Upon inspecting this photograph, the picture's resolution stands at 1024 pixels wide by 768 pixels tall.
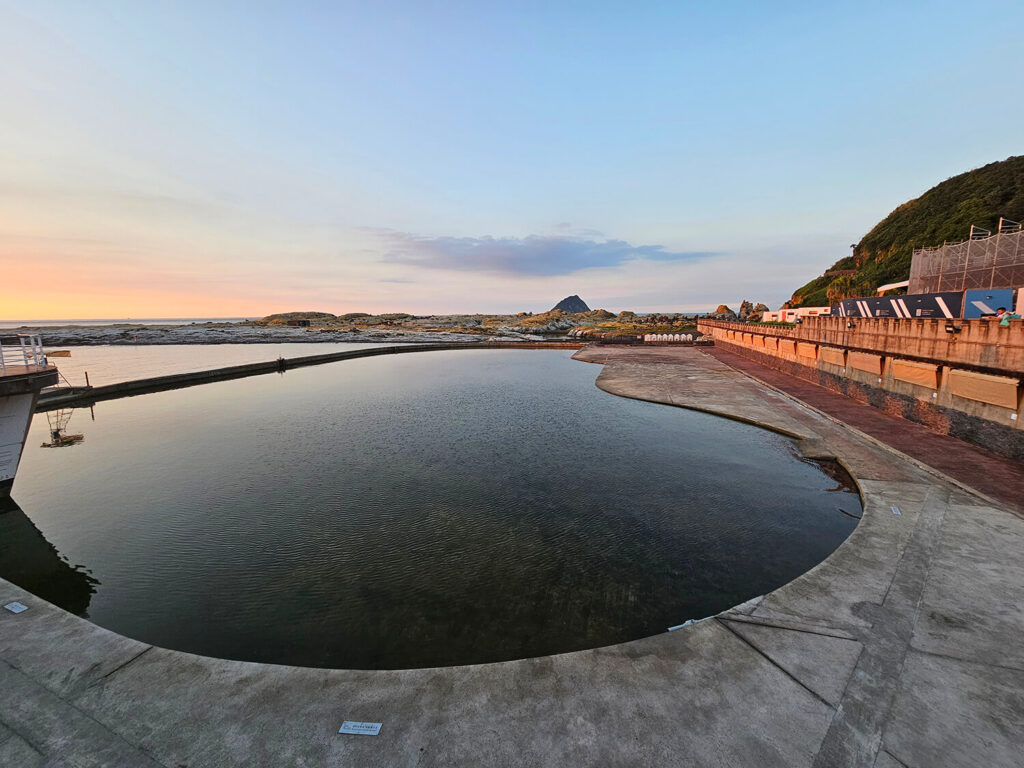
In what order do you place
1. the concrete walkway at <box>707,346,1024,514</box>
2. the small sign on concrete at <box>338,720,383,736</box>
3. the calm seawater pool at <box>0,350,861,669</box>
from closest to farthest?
the small sign on concrete at <box>338,720,383,736</box> → the calm seawater pool at <box>0,350,861,669</box> → the concrete walkway at <box>707,346,1024,514</box>

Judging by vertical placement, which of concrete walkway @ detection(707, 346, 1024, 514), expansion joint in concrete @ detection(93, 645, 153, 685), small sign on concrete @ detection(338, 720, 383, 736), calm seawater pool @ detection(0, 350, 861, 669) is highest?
concrete walkway @ detection(707, 346, 1024, 514)

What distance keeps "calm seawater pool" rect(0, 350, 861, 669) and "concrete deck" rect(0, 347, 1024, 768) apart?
4.59 ft

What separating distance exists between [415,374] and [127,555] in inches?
1357

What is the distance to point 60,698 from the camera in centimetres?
509

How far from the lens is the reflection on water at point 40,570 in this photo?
28.5ft

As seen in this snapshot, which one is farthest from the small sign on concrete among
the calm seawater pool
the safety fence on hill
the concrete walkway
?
the safety fence on hill

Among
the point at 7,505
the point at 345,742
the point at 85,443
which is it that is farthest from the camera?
the point at 85,443

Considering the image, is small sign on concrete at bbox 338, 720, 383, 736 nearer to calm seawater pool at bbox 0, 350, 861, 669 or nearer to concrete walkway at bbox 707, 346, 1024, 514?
calm seawater pool at bbox 0, 350, 861, 669

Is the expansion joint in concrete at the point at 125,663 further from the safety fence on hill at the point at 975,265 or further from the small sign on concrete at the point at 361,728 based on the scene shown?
the safety fence on hill at the point at 975,265

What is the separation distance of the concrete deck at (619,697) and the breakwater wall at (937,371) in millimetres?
10543

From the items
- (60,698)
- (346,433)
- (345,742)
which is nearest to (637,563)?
(345,742)

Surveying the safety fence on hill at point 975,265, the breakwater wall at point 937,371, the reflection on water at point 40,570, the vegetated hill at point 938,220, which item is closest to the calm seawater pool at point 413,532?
the reflection on water at point 40,570

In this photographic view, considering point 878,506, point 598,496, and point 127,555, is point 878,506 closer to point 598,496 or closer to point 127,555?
point 598,496

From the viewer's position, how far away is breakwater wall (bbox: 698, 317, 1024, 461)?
46.2 feet
